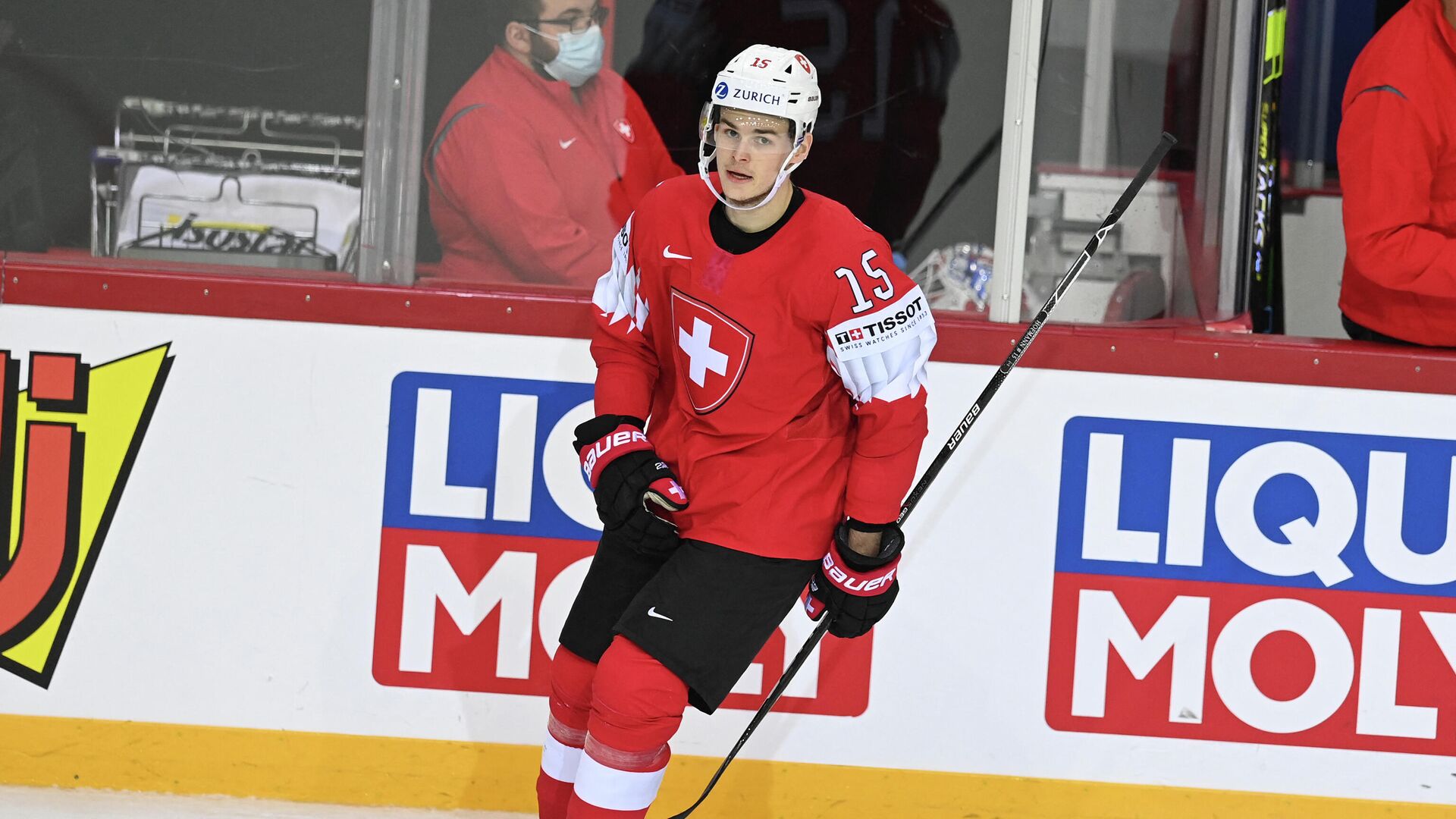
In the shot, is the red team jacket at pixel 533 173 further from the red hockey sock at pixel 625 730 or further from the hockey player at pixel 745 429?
the red hockey sock at pixel 625 730

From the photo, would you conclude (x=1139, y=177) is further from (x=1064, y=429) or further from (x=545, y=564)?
(x=545, y=564)

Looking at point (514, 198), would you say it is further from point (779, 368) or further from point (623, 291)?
point (779, 368)

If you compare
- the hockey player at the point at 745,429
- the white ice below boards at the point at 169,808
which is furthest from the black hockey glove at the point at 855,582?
the white ice below boards at the point at 169,808

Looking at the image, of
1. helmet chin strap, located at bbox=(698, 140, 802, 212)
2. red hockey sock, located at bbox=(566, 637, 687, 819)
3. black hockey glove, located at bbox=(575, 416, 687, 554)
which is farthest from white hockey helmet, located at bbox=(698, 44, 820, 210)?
red hockey sock, located at bbox=(566, 637, 687, 819)

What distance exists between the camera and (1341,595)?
2.89 meters

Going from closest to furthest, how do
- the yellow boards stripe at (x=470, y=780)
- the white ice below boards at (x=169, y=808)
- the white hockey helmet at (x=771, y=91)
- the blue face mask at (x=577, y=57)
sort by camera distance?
1. the white hockey helmet at (x=771, y=91)
2. the white ice below boards at (x=169, y=808)
3. the yellow boards stripe at (x=470, y=780)
4. the blue face mask at (x=577, y=57)

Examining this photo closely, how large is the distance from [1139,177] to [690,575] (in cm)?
98

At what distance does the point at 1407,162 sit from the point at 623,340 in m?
1.62

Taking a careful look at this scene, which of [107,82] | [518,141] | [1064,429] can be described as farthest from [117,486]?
[1064,429]

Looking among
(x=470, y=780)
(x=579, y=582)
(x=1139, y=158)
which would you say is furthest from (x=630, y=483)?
(x=1139, y=158)

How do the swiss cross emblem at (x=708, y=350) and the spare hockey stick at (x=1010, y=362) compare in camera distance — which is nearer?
the swiss cross emblem at (x=708, y=350)

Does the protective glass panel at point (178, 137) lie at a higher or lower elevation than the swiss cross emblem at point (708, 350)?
higher

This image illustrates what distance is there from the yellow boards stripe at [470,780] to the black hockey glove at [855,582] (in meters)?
0.79

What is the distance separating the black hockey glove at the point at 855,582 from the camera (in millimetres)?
2203
